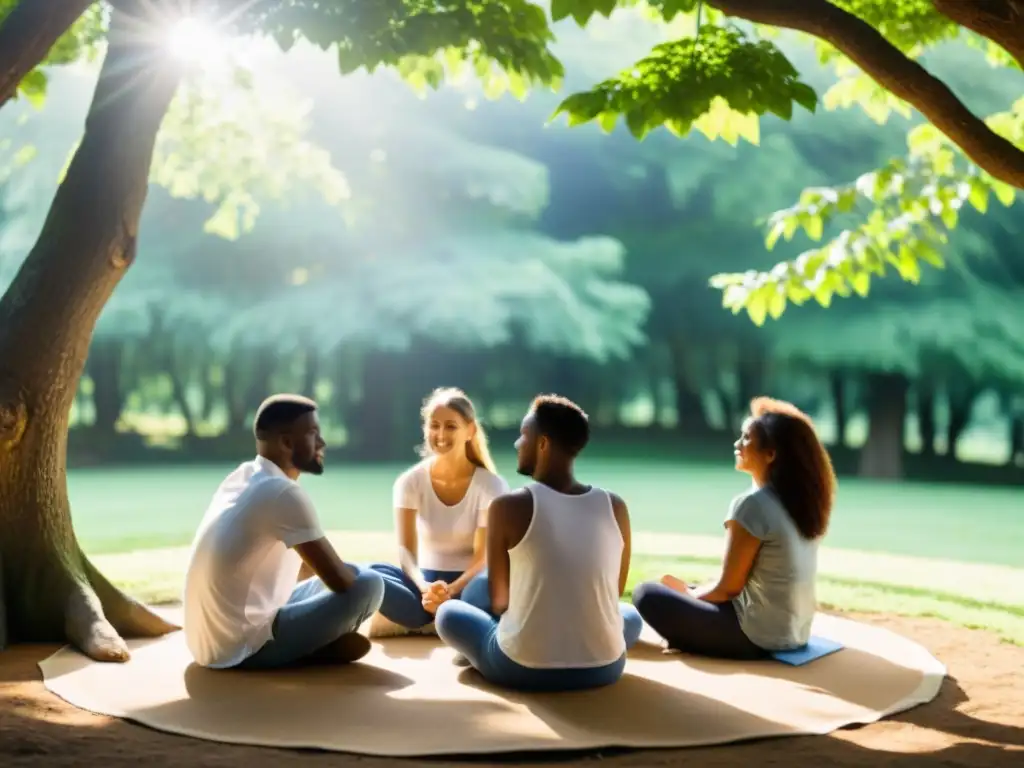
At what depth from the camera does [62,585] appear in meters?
5.92

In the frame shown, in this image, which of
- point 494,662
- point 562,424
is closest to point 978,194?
point 562,424

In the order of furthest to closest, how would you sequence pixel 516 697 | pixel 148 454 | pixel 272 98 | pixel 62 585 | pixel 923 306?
pixel 148 454, pixel 923 306, pixel 272 98, pixel 62 585, pixel 516 697

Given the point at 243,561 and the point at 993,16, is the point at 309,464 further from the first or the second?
the point at 993,16

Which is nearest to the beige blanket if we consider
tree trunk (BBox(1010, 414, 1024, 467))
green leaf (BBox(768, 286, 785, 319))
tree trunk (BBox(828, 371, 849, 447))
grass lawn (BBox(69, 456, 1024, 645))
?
grass lawn (BBox(69, 456, 1024, 645))

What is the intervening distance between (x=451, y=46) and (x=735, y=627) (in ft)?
11.6

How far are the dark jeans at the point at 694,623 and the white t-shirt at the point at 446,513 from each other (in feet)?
3.19

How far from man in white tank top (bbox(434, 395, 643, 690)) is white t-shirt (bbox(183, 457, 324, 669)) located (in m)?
0.85

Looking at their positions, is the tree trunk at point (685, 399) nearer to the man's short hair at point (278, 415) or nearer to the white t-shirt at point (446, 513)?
the white t-shirt at point (446, 513)

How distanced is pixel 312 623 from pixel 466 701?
821 mm

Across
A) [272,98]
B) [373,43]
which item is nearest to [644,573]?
[373,43]

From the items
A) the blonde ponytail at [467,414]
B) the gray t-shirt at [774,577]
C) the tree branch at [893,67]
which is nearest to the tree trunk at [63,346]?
the blonde ponytail at [467,414]

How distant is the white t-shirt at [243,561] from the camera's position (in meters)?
4.80

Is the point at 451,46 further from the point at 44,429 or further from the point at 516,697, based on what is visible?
the point at 516,697

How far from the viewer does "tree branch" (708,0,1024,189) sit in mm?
4633
